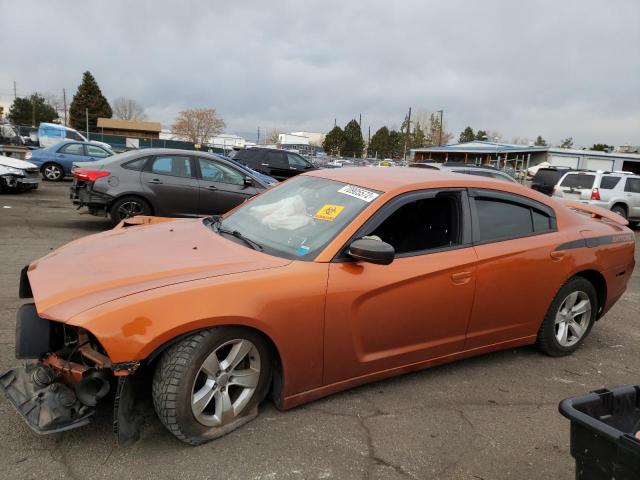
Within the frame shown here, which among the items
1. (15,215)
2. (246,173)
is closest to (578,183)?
(246,173)

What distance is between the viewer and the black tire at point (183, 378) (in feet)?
8.20

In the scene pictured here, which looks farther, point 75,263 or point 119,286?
point 75,263

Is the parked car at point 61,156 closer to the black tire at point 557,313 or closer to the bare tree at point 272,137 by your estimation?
the black tire at point 557,313

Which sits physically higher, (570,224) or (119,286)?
(570,224)

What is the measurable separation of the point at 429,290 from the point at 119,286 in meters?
1.90

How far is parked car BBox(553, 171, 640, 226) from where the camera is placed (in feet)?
48.9

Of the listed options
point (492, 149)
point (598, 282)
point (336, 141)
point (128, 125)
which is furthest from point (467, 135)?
point (598, 282)

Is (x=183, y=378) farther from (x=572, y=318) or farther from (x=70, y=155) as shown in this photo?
(x=70, y=155)

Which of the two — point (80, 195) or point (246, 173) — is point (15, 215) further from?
point (246, 173)

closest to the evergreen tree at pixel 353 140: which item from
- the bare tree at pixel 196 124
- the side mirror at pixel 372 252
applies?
the bare tree at pixel 196 124

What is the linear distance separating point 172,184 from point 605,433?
7.83m

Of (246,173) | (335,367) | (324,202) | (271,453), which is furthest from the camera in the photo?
(246,173)

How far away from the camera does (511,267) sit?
3.63m

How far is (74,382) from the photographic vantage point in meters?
2.46
